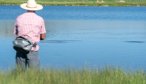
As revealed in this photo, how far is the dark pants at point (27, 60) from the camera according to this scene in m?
10.5

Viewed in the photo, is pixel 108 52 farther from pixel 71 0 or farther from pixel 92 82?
pixel 71 0

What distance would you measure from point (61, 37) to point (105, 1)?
3591 inches

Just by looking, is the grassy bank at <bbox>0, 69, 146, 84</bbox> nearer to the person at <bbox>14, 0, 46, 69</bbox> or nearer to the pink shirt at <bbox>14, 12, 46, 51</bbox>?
the person at <bbox>14, 0, 46, 69</bbox>

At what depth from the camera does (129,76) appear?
33.9ft

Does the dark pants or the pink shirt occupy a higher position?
the pink shirt

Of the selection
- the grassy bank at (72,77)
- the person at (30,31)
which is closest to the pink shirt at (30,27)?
the person at (30,31)

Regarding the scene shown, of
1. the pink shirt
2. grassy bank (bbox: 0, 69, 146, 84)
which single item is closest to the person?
the pink shirt

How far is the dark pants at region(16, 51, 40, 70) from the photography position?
1052cm

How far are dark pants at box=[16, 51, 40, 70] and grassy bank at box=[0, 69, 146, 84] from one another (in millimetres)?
310

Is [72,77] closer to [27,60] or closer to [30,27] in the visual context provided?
[27,60]

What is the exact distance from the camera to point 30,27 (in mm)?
10625

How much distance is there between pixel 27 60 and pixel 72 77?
99 centimetres

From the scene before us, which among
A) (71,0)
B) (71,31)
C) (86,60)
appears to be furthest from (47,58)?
(71,0)

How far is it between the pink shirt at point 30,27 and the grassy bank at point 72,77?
2.12 ft
